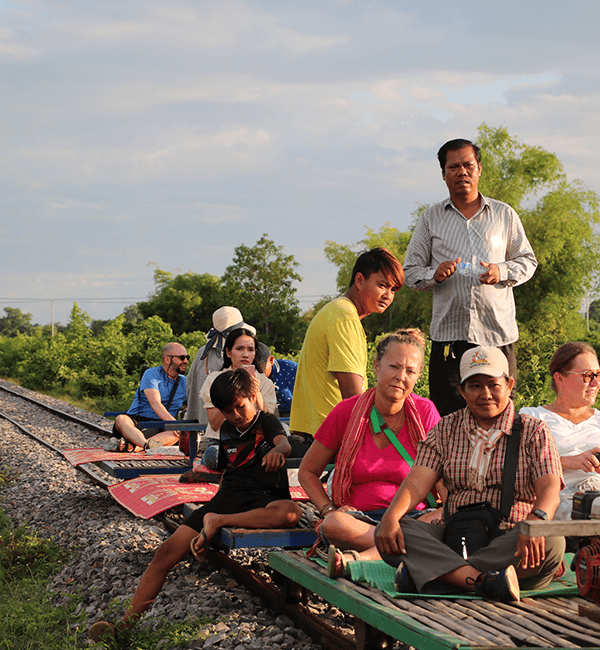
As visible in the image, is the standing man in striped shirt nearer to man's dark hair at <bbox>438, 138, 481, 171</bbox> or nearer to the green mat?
man's dark hair at <bbox>438, 138, 481, 171</bbox>

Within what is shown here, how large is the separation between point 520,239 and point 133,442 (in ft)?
17.2

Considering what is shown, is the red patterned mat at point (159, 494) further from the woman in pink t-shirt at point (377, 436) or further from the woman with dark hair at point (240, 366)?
the woman in pink t-shirt at point (377, 436)

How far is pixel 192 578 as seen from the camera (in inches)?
195

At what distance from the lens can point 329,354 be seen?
15.2 feet

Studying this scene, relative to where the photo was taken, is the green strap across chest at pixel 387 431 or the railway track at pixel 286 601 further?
the green strap across chest at pixel 387 431

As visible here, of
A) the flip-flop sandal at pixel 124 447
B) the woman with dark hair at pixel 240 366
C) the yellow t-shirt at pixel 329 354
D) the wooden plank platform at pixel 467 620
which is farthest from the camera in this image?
the flip-flop sandal at pixel 124 447

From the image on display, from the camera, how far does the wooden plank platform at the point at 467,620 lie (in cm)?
255

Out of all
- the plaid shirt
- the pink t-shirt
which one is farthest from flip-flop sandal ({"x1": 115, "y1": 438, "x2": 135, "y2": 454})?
the plaid shirt

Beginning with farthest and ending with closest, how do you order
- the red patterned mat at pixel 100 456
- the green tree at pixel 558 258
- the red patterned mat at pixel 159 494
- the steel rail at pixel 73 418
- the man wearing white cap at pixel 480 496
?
the green tree at pixel 558 258
the steel rail at pixel 73 418
the red patterned mat at pixel 100 456
the red patterned mat at pixel 159 494
the man wearing white cap at pixel 480 496

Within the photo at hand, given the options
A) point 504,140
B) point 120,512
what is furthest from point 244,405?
point 504,140

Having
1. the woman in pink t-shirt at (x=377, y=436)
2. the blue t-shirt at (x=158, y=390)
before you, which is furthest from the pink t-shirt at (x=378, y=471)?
the blue t-shirt at (x=158, y=390)

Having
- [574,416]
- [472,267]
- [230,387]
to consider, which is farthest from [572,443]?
[230,387]

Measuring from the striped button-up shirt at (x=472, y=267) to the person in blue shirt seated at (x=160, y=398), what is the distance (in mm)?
4632

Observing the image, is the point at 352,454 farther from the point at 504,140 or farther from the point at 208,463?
the point at 504,140
